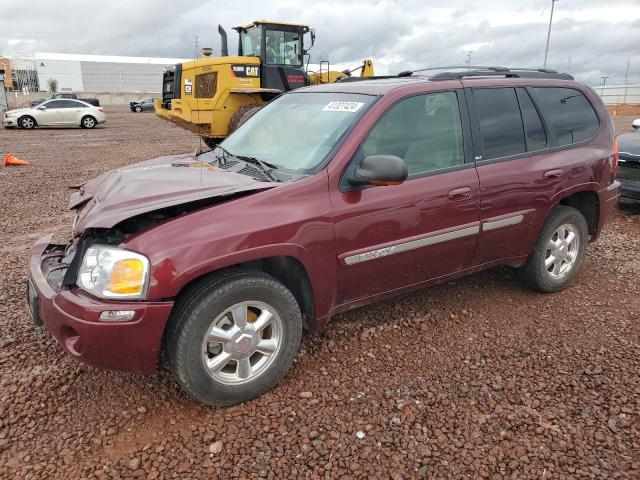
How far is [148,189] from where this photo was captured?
296 centimetres

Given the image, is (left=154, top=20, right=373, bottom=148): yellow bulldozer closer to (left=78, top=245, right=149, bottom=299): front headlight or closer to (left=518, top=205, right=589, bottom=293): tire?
(left=518, top=205, right=589, bottom=293): tire

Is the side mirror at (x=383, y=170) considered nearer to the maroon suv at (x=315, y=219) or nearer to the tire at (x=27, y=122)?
the maroon suv at (x=315, y=219)

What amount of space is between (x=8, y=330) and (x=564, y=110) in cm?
468

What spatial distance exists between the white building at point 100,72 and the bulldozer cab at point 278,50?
288ft

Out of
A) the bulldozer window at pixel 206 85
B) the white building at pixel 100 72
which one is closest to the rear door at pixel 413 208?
the bulldozer window at pixel 206 85

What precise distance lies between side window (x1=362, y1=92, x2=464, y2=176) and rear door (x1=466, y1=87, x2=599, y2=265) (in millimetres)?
188

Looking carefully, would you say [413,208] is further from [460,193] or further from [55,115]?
[55,115]

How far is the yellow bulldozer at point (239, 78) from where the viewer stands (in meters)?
10.7

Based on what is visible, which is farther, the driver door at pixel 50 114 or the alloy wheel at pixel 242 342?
the driver door at pixel 50 114

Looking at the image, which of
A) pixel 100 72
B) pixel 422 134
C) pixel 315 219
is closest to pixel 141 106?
pixel 422 134

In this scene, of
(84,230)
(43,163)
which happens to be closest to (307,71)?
(43,163)

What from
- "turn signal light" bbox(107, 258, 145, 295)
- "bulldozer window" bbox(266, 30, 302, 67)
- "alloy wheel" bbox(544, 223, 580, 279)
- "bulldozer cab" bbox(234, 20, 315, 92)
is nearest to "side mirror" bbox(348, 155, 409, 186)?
"turn signal light" bbox(107, 258, 145, 295)

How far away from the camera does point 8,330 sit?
373cm

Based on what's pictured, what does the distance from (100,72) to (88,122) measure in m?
80.5
